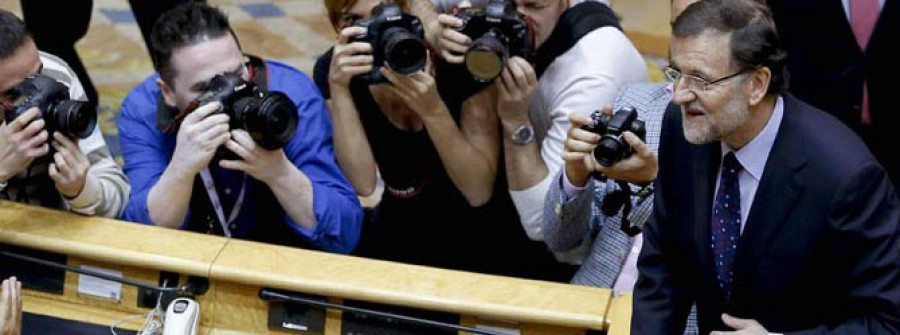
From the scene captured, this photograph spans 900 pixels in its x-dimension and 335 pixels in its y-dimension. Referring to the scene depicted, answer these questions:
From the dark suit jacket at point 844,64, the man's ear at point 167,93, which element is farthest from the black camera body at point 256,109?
the dark suit jacket at point 844,64

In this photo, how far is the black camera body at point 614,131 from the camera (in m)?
2.63

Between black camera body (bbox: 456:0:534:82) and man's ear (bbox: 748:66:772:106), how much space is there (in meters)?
0.79

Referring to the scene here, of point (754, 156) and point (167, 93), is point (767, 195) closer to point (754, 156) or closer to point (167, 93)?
point (754, 156)

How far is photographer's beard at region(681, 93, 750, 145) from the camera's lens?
7.37 feet

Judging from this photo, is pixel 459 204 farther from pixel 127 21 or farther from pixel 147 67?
pixel 127 21

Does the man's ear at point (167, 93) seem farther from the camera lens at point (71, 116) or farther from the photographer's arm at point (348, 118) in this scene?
the photographer's arm at point (348, 118)

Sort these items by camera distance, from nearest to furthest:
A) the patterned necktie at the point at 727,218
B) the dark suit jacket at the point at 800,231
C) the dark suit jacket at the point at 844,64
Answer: the dark suit jacket at the point at 800,231 → the patterned necktie at the point at 727,218 → the dark suit jacket at the point at 844,64

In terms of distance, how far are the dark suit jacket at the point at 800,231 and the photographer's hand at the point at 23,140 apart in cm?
121

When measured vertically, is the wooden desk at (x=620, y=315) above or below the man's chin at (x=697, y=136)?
below

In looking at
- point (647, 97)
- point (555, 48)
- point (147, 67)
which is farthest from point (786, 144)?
point (147, 67)

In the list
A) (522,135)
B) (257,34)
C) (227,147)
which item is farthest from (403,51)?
(257,34)

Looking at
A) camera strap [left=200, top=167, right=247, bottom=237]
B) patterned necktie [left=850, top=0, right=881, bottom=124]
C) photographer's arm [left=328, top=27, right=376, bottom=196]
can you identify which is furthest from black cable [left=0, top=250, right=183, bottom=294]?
patterned necktie [left=850, top=0, right=881, bottom=124]

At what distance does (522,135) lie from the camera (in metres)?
3.04

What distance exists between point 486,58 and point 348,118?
398 millimetres
